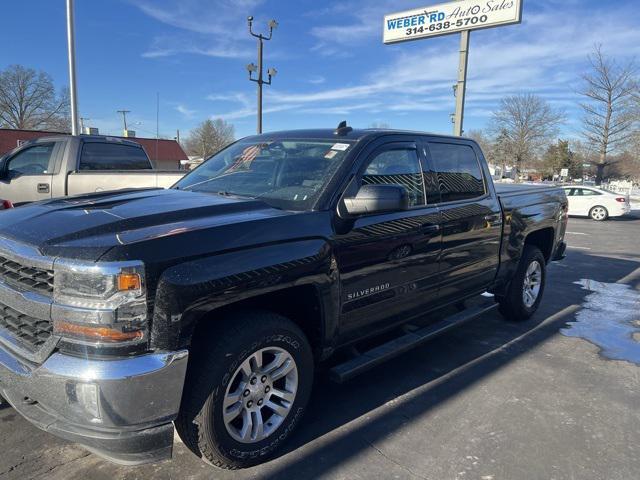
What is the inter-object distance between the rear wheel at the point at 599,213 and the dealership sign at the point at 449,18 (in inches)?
369

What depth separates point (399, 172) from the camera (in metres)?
3.68

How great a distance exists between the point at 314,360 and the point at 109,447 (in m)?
Answer: 1.34

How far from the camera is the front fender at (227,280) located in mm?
2182

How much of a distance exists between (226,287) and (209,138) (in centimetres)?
6083

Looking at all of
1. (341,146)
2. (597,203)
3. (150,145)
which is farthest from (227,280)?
(150,145)

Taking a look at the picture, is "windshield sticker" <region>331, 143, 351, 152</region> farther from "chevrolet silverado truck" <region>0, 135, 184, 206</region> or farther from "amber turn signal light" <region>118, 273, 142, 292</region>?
"chevrolet silverado truck" <region>0, 135, 184, 206</region>

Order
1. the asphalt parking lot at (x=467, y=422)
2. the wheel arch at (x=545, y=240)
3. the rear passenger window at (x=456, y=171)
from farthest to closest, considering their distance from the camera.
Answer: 1. the wheel arch at (x=545, y=240)
2. the rear passenger window at (x=456, y=171)
3. the asphalt parking lot at (x=467, y=422)

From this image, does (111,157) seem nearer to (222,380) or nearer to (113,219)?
(113,219)

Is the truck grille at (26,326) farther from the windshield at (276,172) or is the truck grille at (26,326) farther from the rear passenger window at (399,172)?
the rear passenger window at (399,172)

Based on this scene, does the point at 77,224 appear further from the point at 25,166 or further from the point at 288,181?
the point at 25,166

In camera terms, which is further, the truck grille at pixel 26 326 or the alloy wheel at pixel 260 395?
the alloy wheel at pixel 260 395

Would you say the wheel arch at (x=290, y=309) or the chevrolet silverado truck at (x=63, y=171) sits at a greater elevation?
the chevrolet silverado truck at (x=63, y=171)

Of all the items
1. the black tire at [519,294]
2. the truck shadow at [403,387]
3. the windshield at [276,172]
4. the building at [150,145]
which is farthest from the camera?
the building at [150,145]

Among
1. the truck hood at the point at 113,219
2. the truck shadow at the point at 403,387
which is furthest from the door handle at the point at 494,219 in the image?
the truck hood at the point at 113,219
